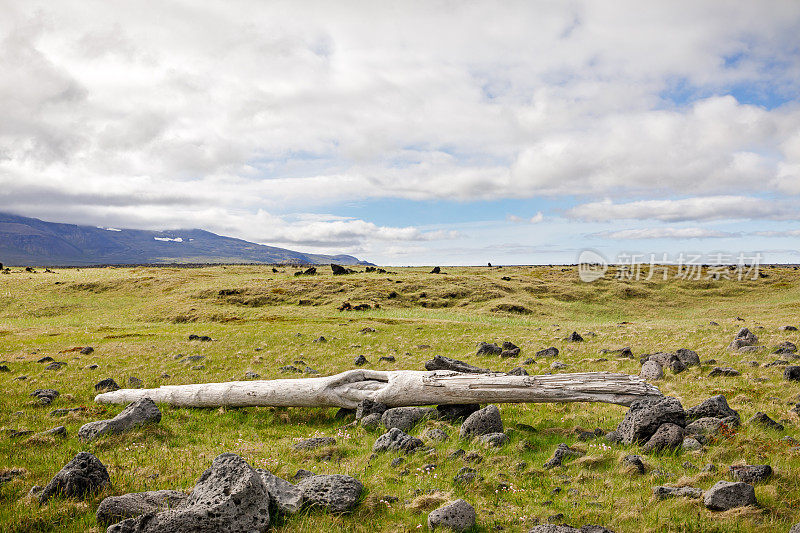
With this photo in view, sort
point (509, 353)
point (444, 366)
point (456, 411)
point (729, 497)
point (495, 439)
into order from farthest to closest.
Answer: point (509, 353), point (444, 366), point (456, 411), point (495, 439), point (729, 497)

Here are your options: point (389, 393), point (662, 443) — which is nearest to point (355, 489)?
point (389, 393)

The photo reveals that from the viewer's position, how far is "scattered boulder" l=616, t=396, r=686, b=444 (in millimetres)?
11719

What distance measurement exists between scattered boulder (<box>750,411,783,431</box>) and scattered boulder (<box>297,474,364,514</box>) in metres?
11.4

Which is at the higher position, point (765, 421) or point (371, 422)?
point (765, 421)

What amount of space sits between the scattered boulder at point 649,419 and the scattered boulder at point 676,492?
9.36 feet

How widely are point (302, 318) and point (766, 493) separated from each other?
176ft

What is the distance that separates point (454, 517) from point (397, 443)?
4178 millimetres

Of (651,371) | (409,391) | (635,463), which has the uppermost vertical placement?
(651,371)

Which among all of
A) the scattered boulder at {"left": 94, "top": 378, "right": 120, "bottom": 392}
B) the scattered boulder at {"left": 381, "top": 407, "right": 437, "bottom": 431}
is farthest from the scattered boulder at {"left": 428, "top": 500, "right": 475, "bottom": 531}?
the scattered boulder at {"left": 94, "top": 378, "right": 120, "bottom": 392}

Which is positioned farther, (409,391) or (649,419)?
(409,391)

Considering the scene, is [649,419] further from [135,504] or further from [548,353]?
[548,353]

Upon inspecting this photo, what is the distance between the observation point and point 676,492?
8.70 metres

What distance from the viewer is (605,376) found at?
47.5 feet

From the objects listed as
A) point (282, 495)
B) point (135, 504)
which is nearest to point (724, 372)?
point (282, 495)
